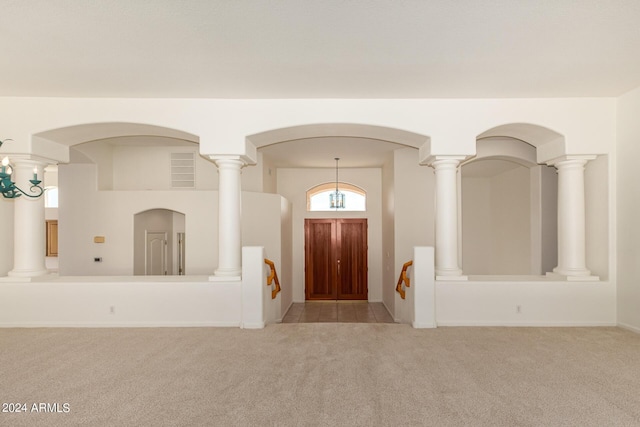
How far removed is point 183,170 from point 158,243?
6.06ft

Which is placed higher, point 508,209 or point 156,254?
point 508,209

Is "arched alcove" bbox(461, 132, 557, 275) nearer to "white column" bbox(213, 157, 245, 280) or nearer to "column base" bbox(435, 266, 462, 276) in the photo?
"column base" bbox(435, 266, 462, 276)

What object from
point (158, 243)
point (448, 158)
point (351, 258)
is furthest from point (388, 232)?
point (158, 243)

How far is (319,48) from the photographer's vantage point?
4262 millimetres

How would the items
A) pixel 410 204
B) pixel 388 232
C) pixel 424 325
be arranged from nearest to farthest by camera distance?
pixel 424 325, pixel 410 204, pixel 388 232

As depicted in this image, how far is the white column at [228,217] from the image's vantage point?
607 cm

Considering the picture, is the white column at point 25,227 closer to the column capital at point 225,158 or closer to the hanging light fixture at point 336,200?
the column capital at point 225,158

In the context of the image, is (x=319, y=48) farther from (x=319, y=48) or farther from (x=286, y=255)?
(x=286, y=255)

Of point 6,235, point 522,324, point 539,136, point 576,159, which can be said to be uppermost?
point 539,136

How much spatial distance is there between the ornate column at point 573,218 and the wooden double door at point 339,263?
627 centimetres

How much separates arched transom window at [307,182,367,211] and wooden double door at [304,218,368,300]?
0.44 m

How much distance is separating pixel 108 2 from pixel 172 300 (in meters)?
3.86

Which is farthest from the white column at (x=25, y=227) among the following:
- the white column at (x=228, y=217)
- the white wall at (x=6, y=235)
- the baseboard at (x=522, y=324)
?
the baseboard at (x=522, y=324)

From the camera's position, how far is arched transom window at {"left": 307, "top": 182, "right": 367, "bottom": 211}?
12234 mm
